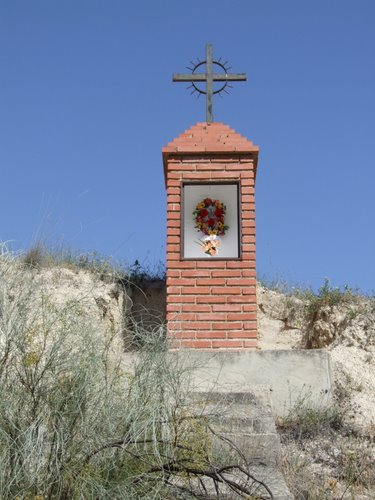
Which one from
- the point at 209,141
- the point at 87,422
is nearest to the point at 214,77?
the point at 209,141

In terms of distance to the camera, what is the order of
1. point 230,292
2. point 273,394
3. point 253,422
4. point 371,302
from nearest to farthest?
point 253,422, point 273,394, point 230,292, point 371,302

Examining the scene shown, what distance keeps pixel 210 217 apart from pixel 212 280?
0.77 m

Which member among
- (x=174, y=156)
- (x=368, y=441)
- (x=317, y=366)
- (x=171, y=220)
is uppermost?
(x=174, y=156)

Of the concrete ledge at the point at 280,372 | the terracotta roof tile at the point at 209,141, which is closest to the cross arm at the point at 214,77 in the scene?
the terracotta roof tile at the point at 209,141

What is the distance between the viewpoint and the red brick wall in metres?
8.06

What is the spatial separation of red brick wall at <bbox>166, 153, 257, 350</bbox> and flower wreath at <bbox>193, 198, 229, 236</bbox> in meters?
0.21

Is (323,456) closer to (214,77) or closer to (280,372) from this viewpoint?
(280,372)

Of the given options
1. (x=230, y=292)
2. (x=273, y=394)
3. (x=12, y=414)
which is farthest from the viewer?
(x=230, y=292)

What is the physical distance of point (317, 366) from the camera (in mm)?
7434

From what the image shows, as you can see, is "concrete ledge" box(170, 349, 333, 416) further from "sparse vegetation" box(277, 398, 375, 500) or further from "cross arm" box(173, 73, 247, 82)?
"cross arm" box(173, 73, 247, 82)

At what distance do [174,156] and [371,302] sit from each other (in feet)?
10.6

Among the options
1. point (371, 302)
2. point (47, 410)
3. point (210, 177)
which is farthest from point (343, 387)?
point (47, 410)

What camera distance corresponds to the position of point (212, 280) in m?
8.24

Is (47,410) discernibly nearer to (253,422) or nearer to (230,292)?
(253,422)
